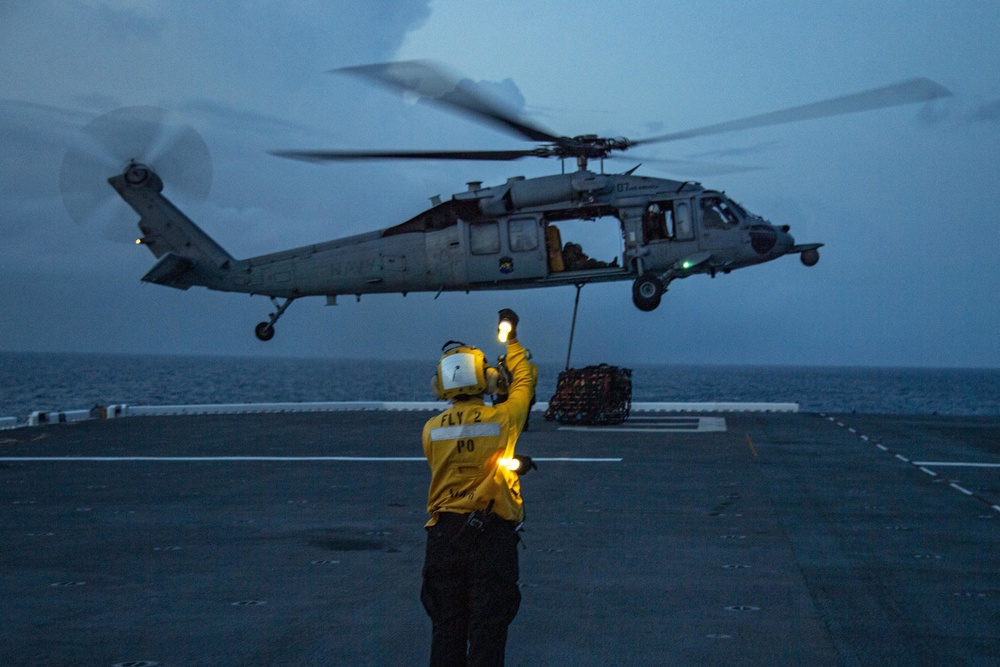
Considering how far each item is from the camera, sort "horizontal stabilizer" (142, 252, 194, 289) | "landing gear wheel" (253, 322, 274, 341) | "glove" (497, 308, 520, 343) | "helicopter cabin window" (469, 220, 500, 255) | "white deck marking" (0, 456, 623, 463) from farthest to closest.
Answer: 1. "horizontal stabilizer" (142, 252, 194, 289)
2. "landing gear wheel" (253, 322, 274, 341)
3. "helicopter cabin window" (469, 220, 500, 255)
4. "white deck marking" (0, 456, 623, 463)
5. "glove" (497, 308, 520, 343)

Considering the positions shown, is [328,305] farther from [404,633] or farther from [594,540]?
[404,633]

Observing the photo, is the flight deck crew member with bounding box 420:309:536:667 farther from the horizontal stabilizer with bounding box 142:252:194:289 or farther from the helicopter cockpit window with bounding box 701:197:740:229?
the horizontal stabilizer with bounding box 142:252:194:289

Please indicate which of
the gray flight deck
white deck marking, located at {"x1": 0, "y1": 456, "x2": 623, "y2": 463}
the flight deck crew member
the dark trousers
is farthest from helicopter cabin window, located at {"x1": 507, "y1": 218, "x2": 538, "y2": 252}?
the dark trousers

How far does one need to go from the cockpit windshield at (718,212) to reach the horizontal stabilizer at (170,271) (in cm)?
1454

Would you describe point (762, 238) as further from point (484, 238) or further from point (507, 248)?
point (484, 238)

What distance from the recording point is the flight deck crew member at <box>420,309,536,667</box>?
5.27 m

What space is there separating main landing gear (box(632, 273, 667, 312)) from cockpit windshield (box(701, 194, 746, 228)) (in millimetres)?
1900

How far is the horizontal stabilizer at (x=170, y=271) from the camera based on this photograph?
1077 inches

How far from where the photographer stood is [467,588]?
5.41m

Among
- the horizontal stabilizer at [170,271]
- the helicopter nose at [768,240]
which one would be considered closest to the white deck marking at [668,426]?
the helicopter nose at [768,240]

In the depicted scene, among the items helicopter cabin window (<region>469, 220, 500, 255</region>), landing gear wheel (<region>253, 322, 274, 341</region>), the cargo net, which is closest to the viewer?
helicopter cabin window (<region>469, 220, 500, 255</region>)

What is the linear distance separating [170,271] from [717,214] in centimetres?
1538

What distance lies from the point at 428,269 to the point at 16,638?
1887 centimetres

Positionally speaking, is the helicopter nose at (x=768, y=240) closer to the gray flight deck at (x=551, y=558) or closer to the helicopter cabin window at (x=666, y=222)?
the helicopter cabin window at (x=666, y=222)
